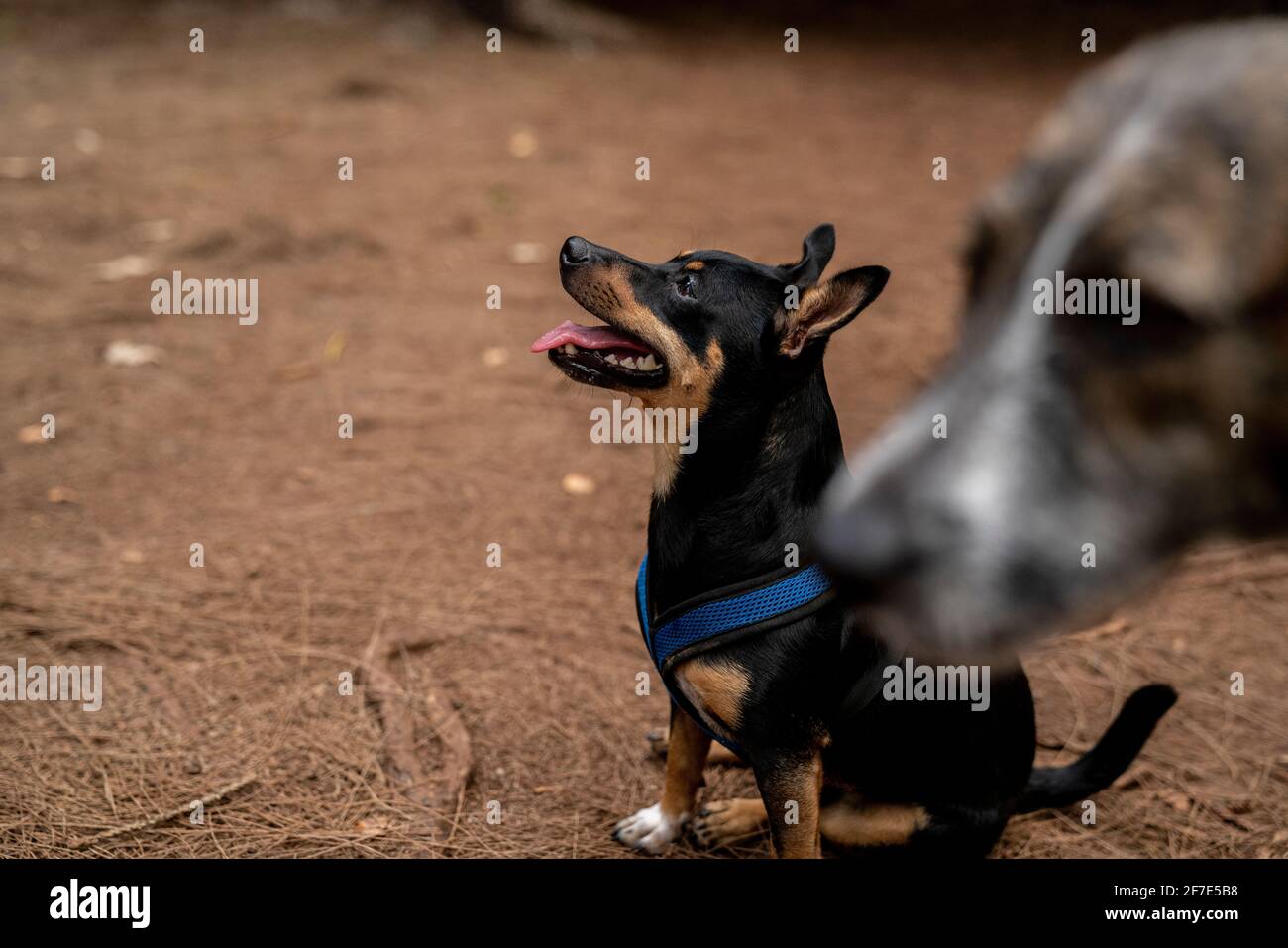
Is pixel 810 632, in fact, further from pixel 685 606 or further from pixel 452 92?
pixel 452 92

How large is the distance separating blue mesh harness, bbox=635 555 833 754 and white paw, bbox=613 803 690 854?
Answer: 774 millimetres

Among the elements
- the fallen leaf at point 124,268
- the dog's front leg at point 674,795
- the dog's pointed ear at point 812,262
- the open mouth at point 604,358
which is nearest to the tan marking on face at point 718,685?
the dog's front leg at point 674,795

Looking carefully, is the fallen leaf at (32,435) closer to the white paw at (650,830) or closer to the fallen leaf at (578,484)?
the fallen leaf at (578,484)

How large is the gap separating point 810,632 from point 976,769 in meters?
0.63

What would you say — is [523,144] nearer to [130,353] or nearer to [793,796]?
[130,353]

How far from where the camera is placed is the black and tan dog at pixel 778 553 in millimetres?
2807

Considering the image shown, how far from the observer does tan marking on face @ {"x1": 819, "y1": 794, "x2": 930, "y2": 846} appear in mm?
3004

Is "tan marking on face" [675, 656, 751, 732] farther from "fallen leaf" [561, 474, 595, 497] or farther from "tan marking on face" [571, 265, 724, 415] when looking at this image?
"fallen leaf" [561, 474, 595, 497]

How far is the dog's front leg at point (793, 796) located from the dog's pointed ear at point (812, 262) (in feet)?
4.09

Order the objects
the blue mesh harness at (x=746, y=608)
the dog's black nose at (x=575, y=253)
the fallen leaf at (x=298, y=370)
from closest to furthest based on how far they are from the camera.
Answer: the blue mesh harness at (x=746, y=608), the dog's black nose at (x=575, y=253), the fallen leaf at (x=298, y=370)

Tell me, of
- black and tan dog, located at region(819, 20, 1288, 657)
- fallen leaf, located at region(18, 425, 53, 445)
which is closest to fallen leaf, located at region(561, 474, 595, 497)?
fallen leaf, located at region(18, 425, 53, 445)

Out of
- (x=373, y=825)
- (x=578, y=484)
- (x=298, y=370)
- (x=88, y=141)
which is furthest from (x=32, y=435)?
(x=88, y=141)

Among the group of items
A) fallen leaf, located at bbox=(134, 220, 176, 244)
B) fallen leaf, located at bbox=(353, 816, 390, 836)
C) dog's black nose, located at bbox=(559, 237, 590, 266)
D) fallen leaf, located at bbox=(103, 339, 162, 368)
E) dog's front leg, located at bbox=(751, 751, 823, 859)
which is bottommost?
fallen leaf, located at bbox=(353, 816, 390, 836)
